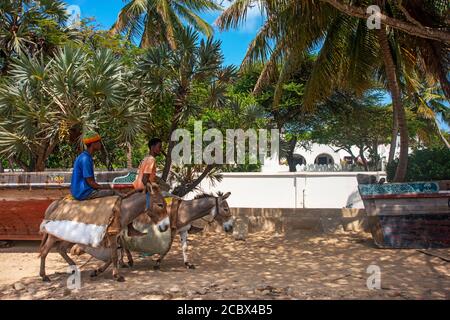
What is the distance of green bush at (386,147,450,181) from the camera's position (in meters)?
9.40

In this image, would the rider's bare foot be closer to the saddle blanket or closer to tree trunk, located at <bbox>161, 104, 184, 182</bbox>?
the saddle blanket

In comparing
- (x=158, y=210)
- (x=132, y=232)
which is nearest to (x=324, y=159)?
(x=158, y=210)

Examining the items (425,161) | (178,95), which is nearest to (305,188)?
(425,161)

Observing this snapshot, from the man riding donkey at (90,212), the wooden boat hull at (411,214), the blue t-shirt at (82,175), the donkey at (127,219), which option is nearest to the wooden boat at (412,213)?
the wooden boat hull at (411,214)

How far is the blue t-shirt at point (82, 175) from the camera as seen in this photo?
6.21 meters

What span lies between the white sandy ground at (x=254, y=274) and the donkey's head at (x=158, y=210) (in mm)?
809

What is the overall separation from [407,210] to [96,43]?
30.0ft

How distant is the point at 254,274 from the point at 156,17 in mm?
15962

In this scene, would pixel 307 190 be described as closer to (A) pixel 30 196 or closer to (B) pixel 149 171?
(A) pixel 30 196

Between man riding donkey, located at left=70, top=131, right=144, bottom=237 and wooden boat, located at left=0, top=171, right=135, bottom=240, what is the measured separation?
2453 millimetres

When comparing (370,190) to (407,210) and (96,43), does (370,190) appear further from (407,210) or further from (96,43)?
(96,43)

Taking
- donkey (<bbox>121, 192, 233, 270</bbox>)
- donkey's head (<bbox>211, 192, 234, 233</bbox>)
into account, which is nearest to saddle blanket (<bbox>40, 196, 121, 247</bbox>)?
donkey (<bbox>121, 192, 233, 270</bbox>)

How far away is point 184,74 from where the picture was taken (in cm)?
925

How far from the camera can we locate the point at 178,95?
9.64m
